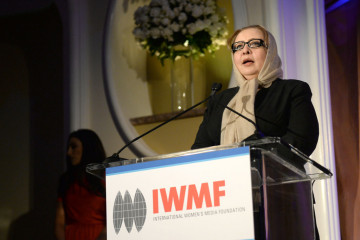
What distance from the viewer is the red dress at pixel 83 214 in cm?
371

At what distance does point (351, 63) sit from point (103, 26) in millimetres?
1868

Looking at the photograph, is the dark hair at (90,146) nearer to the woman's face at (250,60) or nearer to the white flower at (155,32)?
the white flower at (155,32)

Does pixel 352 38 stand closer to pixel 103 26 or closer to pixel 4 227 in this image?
pixel 103 26

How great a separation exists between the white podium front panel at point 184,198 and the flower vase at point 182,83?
222 centimetres

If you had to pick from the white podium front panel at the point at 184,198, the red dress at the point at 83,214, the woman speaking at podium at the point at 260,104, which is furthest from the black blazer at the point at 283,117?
the red dress at the point at 83,214

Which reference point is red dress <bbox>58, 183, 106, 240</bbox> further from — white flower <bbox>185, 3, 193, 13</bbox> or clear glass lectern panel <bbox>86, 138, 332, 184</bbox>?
clear glass lectern panel <bbox>86, 138, 332, 184</bbox>

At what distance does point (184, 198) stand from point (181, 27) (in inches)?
92.6

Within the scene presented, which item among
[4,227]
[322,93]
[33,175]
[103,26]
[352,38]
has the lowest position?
[4,227]

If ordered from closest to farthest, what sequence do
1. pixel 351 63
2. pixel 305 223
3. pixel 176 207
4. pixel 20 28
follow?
pixel 176 207
pixel 305 223
pixel 351 63
pixel 20 28

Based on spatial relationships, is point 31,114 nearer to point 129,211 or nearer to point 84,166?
point 84,166

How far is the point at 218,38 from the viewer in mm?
4008

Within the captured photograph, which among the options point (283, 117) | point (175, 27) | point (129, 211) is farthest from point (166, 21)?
point (129, 211)

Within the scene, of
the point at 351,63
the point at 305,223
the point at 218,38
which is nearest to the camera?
the point at 305,223

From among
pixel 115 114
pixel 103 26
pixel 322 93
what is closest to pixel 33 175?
pixel 115 114
